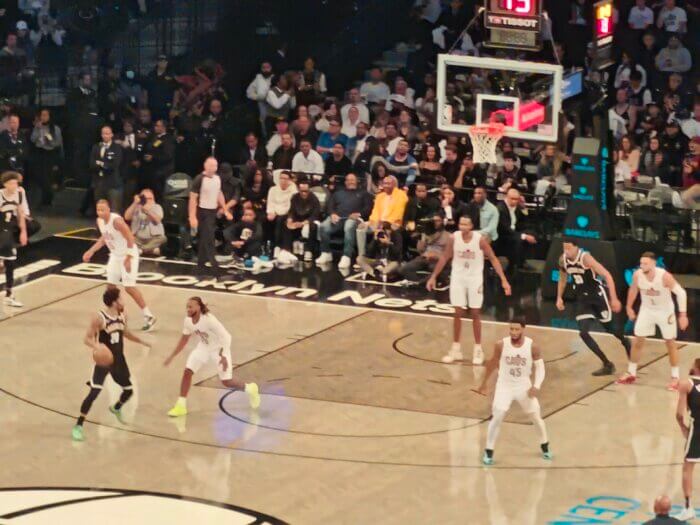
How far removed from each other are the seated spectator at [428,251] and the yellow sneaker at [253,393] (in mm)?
6450

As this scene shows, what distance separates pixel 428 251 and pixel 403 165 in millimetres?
2448

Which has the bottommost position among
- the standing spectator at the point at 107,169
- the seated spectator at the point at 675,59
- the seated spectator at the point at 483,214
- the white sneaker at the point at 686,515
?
the white sneaker at the point at 686,515

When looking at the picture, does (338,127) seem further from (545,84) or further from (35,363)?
(35,363)

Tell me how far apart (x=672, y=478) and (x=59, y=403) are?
23.9 feet

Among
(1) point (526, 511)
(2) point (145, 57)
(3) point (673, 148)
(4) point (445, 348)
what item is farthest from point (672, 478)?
(2) point (145, 57)

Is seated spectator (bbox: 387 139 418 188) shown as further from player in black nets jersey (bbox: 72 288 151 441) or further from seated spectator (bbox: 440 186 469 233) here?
player in black nets jersey (bbox: 72 288 151 441)

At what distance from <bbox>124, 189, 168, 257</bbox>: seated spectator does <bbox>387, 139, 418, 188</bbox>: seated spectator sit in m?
3.97

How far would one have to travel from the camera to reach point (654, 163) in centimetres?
2553

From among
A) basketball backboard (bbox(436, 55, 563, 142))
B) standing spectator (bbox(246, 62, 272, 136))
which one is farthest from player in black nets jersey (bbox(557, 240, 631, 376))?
standing spectator (bbox(246, 62, 272, 136))

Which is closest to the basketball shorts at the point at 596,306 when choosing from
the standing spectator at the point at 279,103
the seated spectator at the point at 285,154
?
the seated spectator at the point at 285,154

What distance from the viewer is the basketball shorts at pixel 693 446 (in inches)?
590

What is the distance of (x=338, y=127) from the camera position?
2753 cm

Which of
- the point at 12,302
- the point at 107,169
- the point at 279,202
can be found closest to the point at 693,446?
the point at 12,302

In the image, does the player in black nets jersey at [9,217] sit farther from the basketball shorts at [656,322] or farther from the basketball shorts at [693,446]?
the basketball shorts at [693,446]
